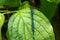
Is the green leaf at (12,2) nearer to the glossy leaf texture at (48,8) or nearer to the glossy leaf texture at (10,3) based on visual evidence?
the glossy leaf texture at (10,3)

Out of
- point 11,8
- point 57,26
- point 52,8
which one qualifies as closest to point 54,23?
point 57,26

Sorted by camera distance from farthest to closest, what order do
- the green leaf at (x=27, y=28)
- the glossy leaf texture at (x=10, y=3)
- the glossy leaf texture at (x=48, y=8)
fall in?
the glossy leaf texture at (x=48, y=8) < the glossy leaf texture at (x=10, y=3) < the green leaf at (x=27, y=28)

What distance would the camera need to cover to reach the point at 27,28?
0.76 metres

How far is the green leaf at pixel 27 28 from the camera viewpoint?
749 millimetres

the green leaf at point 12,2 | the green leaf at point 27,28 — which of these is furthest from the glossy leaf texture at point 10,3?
the green leaf at point 27,28

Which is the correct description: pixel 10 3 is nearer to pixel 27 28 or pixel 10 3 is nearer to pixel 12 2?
pixel 12 2

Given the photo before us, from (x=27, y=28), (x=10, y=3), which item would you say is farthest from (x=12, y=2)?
(x=27, y=28)

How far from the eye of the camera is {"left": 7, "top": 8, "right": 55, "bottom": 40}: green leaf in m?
0.75

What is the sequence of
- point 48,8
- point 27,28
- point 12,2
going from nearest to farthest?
point 27,28, point 12,2, point 48,8

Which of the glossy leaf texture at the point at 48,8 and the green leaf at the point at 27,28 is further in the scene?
the glossy leaf texture at the point at 48,8

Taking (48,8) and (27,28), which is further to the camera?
(48,8)

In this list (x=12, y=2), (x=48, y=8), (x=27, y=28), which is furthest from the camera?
(x=48, y=8)

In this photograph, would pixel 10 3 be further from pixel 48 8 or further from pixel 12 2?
pixel 48 8

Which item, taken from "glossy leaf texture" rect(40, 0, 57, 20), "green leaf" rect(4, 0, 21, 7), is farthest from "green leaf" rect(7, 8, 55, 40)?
"glossy leaf texture" rect(40, 0, 57, 20)
